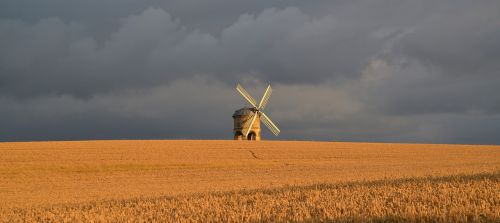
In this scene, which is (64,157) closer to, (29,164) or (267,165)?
(29,164)

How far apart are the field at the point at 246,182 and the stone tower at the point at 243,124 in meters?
10.3

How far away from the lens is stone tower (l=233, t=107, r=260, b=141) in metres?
60.5

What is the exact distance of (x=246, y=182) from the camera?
2523 centimetres

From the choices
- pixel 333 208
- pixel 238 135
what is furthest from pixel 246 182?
pixel 238 135

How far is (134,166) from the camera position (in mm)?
34500

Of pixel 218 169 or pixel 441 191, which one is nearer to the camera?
pixel 441 191

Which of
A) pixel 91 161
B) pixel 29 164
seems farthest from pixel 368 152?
pixel 29 164

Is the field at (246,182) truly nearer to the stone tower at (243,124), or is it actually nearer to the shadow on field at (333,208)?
the shadow on field at (333,208)

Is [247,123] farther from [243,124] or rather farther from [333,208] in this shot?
[333,208]

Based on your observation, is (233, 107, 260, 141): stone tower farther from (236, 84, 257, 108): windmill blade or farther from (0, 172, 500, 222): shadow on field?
(0, 172, 500, 222): shadow on field

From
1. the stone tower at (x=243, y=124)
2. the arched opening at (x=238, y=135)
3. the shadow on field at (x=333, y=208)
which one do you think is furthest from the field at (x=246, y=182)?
the stone tower at (x=243, y=124)

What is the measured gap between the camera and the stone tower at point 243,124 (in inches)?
2382

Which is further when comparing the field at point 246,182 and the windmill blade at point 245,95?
the windmill blade at point 245,95

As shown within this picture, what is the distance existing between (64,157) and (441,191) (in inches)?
1172
